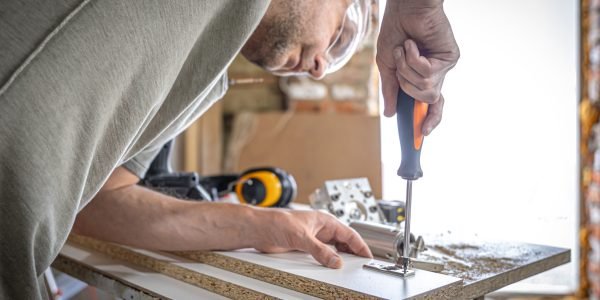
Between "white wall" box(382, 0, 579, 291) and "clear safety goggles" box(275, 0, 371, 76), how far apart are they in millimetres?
181

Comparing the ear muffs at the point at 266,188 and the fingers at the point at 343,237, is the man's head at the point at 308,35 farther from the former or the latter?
the fingers at the point at 343,237

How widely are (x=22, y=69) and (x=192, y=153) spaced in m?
2.88

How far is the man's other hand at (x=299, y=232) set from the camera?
2.92 ft

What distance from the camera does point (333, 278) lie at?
0.74 metres

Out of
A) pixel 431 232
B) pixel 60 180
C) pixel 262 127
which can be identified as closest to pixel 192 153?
pixel 262 127

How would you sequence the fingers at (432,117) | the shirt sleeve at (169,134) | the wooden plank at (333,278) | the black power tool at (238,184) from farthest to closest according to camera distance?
the black power tool at (238,184) → the shirt sleeve at (169,134) → the fingers at (432,117) → the wooden plank at (333,278)

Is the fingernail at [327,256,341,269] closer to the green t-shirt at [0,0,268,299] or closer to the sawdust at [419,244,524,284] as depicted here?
the sawdust at [419,244,524,284]

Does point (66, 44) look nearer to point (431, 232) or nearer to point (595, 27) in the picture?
point (431, 232)

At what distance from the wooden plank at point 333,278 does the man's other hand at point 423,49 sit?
20 cm

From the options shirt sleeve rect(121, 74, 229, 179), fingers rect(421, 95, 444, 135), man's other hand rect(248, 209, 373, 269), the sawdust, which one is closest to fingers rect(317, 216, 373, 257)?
man's other hand rect(248, 209, 373, 269)

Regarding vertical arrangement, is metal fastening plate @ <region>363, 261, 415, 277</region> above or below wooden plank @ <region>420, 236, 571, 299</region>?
above

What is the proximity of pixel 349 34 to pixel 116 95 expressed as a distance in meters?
0.66

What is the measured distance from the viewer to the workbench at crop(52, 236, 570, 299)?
0.72m

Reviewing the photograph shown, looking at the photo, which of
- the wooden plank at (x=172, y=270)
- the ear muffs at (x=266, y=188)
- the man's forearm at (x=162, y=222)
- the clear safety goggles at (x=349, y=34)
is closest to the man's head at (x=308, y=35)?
the clear safety goggles at (x=349, y=34)
